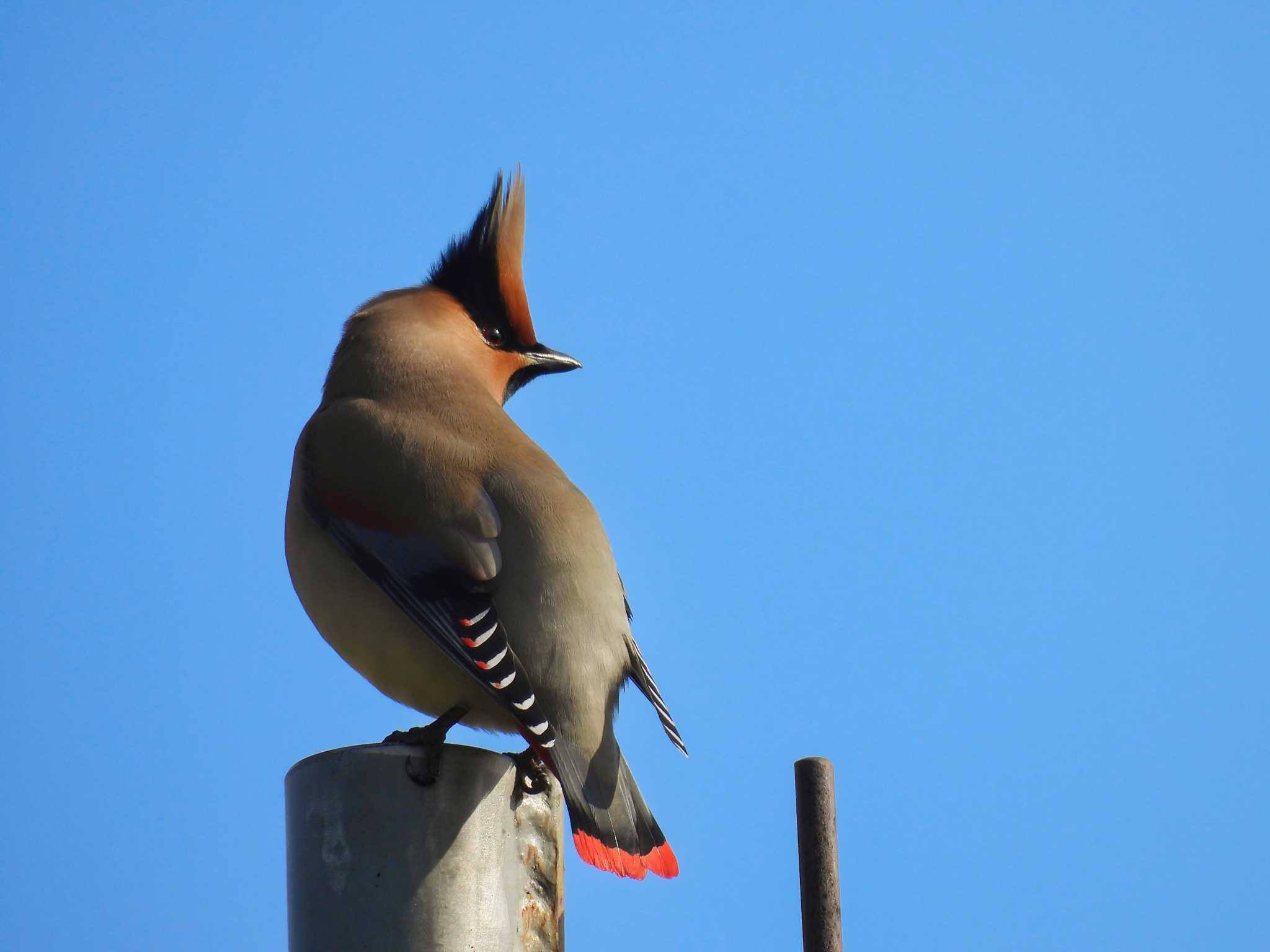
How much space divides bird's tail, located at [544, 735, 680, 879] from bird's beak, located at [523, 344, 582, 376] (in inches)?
74.0

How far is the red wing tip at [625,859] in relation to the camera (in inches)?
125

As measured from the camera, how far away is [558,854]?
3016 millimetres

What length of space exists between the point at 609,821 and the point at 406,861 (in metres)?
0.63

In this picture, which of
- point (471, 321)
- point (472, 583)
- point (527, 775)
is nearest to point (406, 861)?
point (527, 775)

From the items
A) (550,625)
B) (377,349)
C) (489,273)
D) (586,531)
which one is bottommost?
(550,625)

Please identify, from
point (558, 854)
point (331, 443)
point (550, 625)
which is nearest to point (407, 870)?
point (558, 854)

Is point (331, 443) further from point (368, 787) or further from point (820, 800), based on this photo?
point (820, 800)

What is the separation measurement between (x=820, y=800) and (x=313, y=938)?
0.94 meters

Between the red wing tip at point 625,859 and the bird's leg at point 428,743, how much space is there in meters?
0.34

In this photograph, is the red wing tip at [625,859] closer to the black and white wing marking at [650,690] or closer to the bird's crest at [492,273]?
the black and white wing marking at [650,690]

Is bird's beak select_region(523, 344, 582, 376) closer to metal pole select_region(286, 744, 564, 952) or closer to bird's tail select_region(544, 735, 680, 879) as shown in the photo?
bird's tail select_region(544, 735, 680, 879)

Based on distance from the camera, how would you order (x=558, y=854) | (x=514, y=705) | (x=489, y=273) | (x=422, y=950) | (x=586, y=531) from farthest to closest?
(x=489, y=273) → (x=586, y=531) → (x=514, y=705) → (x=558, y=854) → (x=422, y=950)

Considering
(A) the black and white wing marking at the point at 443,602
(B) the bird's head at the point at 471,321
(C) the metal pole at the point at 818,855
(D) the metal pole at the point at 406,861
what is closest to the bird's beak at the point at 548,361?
(B) the bird's head at the point at 471,321

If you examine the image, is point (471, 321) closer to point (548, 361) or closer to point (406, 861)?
point (548, 361)
